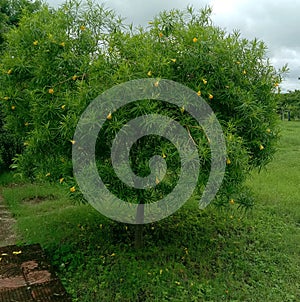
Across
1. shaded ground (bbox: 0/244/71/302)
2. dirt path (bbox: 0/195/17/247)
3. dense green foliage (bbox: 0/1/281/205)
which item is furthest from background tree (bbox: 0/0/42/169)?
dense green foliage (bbox: 0/1/281/205)

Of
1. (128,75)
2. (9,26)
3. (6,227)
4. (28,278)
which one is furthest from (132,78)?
(9,26)

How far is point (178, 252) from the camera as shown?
3.29 m

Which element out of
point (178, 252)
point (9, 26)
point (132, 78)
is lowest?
point (178, 252)

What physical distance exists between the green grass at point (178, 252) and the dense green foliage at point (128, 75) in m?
0.74

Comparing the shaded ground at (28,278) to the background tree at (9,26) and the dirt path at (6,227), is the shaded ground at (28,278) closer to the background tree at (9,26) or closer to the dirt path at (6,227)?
the dirt path at (6,227)

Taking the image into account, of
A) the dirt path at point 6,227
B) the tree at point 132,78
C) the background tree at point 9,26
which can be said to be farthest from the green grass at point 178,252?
the background tree at point 9,26

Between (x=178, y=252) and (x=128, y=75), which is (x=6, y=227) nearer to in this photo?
(x=178, y=252)

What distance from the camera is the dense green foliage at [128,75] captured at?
2422 millimetres

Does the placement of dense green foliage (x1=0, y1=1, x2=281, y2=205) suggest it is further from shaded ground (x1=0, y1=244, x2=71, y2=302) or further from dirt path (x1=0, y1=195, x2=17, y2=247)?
dirt path (x1=0, y1=195, x2=17, y2=247)

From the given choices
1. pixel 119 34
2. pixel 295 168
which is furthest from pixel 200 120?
pixel 295 168

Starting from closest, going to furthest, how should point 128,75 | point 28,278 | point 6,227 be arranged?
point 128,75, point 28,278, point 6,227

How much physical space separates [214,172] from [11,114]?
1.82 meters

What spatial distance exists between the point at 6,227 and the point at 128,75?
2602 millimetres

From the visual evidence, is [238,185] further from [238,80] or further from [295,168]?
[295,168]
